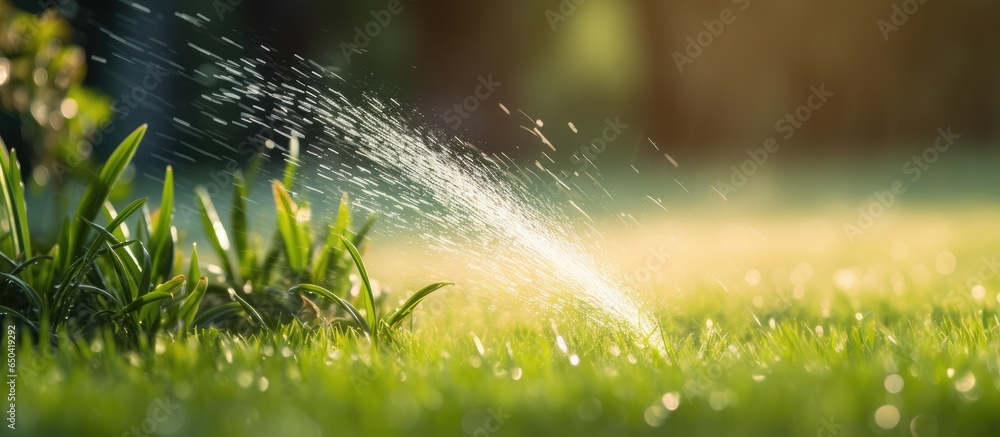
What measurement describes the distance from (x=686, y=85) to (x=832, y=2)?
2.26 m

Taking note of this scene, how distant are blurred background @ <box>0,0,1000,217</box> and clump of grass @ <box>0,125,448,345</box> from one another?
26.1 feet

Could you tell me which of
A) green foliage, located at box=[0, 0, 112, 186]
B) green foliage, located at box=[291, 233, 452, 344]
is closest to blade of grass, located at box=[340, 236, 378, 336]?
green foliage, located at box=[291, 233, 452, 344]

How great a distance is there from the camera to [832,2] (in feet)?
37.9

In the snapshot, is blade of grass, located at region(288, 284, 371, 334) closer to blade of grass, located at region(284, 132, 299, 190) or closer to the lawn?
the lawn

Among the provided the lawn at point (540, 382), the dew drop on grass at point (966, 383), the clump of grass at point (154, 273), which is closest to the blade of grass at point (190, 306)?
the clump of grass at point (154, 273)

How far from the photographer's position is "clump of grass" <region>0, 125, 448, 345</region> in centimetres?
241

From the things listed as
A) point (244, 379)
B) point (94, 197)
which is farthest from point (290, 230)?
point (244, 379)

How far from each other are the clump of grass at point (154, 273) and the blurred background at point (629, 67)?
7950 mm

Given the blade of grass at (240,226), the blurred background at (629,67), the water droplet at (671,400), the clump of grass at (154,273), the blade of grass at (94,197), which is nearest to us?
the water droplet at (671,400)

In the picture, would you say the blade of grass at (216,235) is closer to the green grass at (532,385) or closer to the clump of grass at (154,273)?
the clump of grass at (154,273)

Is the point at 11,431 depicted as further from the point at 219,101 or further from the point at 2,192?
the point at 219,101

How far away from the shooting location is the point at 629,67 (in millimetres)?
11930

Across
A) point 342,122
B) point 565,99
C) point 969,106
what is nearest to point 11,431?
point 342,122

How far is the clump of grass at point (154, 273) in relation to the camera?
2406 millimetres
